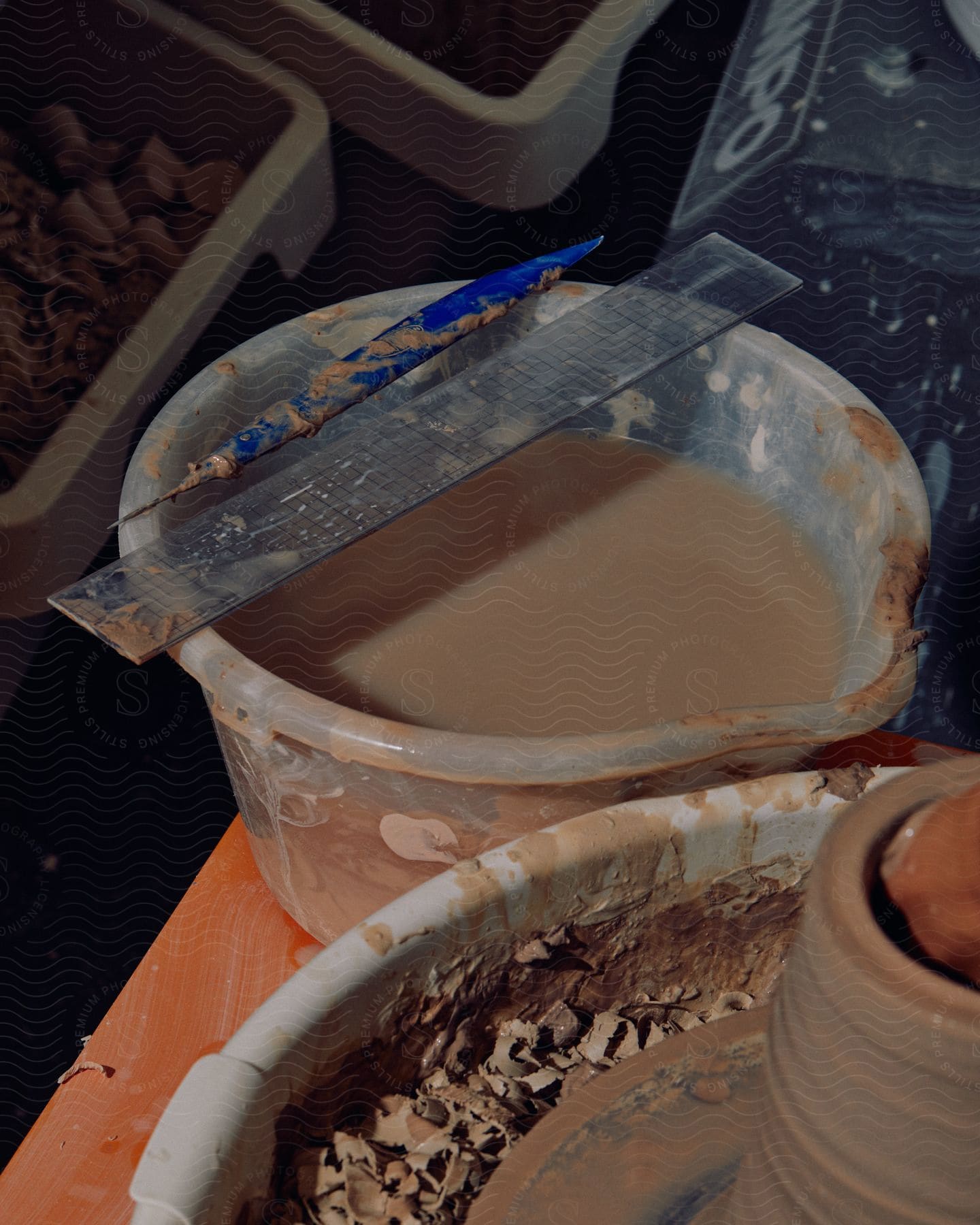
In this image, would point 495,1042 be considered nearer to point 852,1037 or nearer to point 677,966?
point 677,966

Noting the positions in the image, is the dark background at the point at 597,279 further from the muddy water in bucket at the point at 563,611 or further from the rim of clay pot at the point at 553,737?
the rim of clay pot at the point at 553,737

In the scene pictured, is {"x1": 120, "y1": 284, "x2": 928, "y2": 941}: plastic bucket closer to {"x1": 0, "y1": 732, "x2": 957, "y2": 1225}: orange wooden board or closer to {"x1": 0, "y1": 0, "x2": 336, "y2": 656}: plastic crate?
{"x1": 0, "y1": 732, "x2": 957, "y2": 1225}: orange wooden board

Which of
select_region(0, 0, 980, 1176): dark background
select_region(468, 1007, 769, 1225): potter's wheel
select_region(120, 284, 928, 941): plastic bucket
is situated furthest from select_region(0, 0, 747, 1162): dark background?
select_region(468, 1007, 769, 1225): potter's wheel

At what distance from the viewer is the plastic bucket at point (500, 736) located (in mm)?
745

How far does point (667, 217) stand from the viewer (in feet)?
5.30

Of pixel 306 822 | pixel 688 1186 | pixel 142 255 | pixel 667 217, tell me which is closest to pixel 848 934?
pixel 688 1186

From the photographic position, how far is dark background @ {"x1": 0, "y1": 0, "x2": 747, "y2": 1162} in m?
1.34

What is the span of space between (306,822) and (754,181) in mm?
1095

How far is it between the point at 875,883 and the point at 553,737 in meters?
0.27

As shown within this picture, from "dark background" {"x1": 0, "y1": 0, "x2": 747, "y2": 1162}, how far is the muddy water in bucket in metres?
0.47

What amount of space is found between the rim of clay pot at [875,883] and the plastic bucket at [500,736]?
22 centimetres

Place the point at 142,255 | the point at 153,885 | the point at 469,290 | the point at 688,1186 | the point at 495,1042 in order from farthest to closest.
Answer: the point at 153,885, the point at 142,255, the point at 469,290, the point at 495,1042, the point at 688,1186

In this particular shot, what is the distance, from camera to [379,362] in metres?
0.97

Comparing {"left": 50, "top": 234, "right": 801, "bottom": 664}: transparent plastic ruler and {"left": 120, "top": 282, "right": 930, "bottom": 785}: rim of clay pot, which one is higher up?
{"left": 50, "top": 234, "right": 801, "bottom": 664}: transparent plastic ruler
